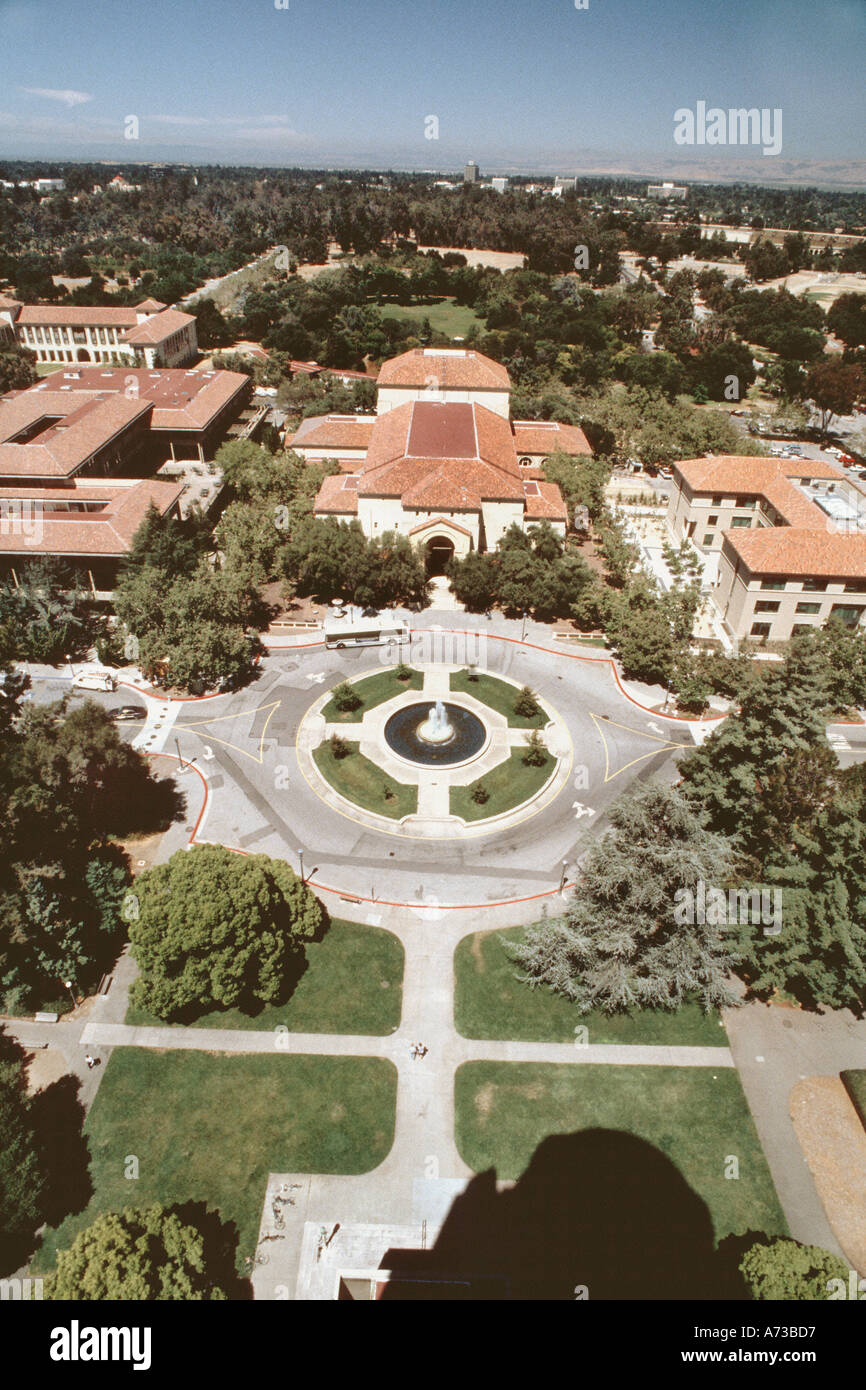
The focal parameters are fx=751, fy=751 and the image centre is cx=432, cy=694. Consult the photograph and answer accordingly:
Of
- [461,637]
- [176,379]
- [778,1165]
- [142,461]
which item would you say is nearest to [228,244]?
[176,379]

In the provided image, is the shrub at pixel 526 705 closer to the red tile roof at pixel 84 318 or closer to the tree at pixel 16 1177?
the tree at pixel 16 1177

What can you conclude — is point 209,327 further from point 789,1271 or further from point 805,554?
point 789,1271

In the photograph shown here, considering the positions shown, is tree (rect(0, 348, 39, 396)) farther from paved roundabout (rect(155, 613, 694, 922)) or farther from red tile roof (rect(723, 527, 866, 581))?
red tile roof (rect(723, 527, 866, 581))

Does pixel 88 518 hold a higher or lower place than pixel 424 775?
higher

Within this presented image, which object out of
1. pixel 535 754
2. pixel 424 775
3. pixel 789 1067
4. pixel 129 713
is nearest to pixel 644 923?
pixel 789 1067

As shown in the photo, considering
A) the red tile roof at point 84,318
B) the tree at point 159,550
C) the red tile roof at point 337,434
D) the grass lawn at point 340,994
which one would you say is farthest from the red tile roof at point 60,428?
the grass lawn at point 340,994

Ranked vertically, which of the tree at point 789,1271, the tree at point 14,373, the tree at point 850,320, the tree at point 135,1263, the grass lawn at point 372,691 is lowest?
the tree at point 789,1271

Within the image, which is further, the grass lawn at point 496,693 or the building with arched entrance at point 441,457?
the building with arched entrance at point 441,457
